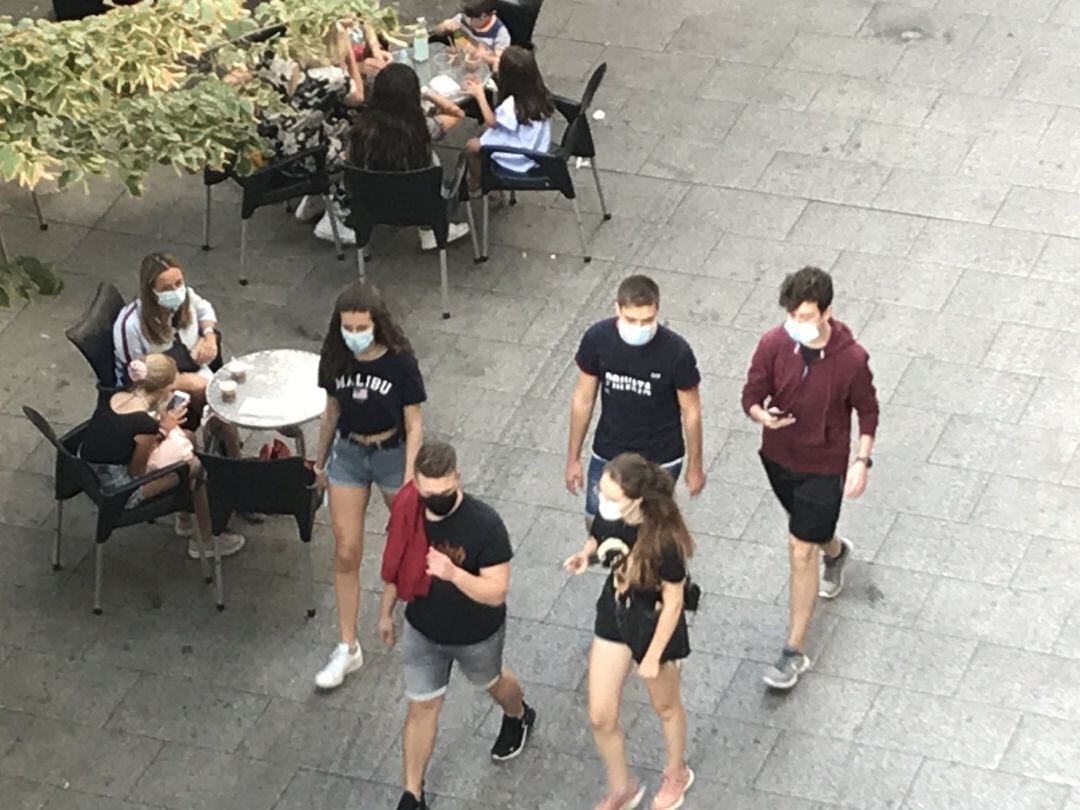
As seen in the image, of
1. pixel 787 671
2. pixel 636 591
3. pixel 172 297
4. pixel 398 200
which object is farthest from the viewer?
pixel 398 200

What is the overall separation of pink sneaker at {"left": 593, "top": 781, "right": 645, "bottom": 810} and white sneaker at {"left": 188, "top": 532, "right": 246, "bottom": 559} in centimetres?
231

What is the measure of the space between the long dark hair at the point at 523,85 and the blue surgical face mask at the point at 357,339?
9.68 feet

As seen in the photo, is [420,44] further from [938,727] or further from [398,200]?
[938,727]

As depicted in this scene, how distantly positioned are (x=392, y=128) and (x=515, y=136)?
2.76ft

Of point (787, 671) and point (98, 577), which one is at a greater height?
point (787, 671)

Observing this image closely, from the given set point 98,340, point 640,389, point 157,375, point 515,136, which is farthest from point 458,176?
point 640,389

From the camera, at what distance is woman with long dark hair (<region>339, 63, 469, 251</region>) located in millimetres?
9531

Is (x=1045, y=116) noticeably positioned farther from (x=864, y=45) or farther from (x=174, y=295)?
(x=174, y=295)

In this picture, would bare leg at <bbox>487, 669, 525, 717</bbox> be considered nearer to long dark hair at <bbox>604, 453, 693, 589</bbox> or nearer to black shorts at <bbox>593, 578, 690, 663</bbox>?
black shorts at <bbox>593, 578, 690, 663</bbox>

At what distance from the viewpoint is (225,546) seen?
28.8ft

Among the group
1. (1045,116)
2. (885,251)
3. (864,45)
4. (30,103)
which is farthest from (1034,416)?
(30,103)

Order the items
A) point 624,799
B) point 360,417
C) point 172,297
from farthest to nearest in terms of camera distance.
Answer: point 172,297 → point 360,417 → point 624,799

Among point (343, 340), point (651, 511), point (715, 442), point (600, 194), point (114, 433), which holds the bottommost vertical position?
point (715, 442)

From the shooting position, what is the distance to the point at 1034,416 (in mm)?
9312
